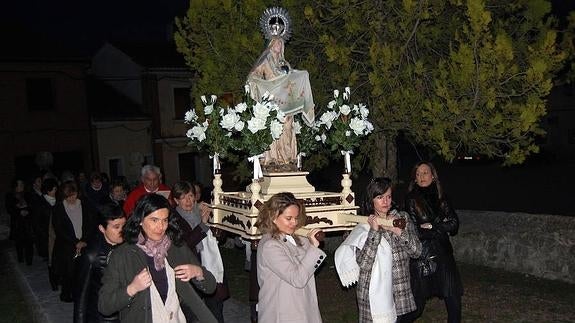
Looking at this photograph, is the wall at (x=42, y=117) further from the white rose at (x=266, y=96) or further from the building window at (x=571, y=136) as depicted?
the building window at (x=571, y=136)

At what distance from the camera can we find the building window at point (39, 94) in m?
24.6

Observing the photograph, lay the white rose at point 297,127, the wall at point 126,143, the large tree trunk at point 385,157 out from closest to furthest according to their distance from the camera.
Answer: the white rose at point 297,127, the large tree trunk at point 385,157, the wall at point 126,143

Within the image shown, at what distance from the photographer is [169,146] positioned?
28266 millimetres

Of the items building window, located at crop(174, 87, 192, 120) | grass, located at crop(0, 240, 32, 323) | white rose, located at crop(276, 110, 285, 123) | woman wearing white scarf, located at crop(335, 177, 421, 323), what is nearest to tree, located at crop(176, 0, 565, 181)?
white rose, located at crop(276, 110, 285, 123)

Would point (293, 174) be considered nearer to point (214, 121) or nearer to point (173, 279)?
point (214, 121)

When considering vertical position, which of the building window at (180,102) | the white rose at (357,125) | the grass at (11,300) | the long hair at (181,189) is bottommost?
the grass at (11,300)

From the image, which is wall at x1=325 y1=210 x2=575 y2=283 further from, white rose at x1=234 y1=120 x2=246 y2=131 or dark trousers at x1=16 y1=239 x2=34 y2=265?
dark trousers at x1=16 y1=239 x2=34 y2=265

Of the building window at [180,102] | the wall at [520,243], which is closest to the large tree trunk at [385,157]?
the wall at [520,243]

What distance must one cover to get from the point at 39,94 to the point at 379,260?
22821 millimetres

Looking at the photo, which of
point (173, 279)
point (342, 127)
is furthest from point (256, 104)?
point (173, 279)

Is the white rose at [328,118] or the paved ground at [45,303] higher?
the white rose at [328,118]

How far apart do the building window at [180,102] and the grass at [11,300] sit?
51.9 ft

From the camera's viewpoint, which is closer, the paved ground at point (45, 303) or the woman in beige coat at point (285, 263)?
the woman in beige coat at point (285, 263)

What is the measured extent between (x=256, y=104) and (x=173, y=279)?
8.49 ft
